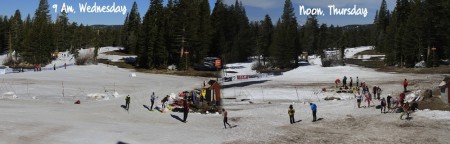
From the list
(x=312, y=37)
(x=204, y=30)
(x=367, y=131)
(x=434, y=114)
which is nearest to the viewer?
(x=367, y=131)

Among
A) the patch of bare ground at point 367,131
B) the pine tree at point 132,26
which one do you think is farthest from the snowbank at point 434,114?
the pine tree at point 132,26

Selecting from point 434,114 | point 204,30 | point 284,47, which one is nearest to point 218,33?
point 204,30

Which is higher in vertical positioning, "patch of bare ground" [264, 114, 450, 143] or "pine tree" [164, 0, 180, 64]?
"pine tree" [164, 0, 180, 64]

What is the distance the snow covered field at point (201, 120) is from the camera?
2280 centimetres

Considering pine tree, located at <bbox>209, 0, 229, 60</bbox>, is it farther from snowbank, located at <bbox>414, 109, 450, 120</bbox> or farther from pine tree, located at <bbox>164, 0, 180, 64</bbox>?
snowbank, located at <bbox>414, 109, 450, 120</bbox>

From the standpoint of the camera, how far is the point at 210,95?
121ft

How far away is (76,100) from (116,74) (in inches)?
1072

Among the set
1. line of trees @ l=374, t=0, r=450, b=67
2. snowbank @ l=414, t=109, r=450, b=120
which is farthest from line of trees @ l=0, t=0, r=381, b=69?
snowbank @ l=414, t=109, r=450, b=120

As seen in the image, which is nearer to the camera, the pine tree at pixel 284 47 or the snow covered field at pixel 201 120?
the snow covered field at pixel 201 120

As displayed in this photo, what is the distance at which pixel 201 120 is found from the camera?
1172 inches

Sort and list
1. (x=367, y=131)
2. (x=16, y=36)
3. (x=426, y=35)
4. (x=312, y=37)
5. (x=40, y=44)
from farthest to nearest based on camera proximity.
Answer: (x=312, y=37) → (x=16, y=36) → (x=40, y=44) → (x=426, y=35) → (x=367, y=131)

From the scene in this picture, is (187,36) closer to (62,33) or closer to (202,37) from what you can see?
(202,37)

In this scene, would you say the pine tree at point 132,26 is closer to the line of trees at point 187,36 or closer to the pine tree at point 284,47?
the line of trees at point 187,36

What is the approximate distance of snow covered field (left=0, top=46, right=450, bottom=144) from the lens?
74.8 ft
